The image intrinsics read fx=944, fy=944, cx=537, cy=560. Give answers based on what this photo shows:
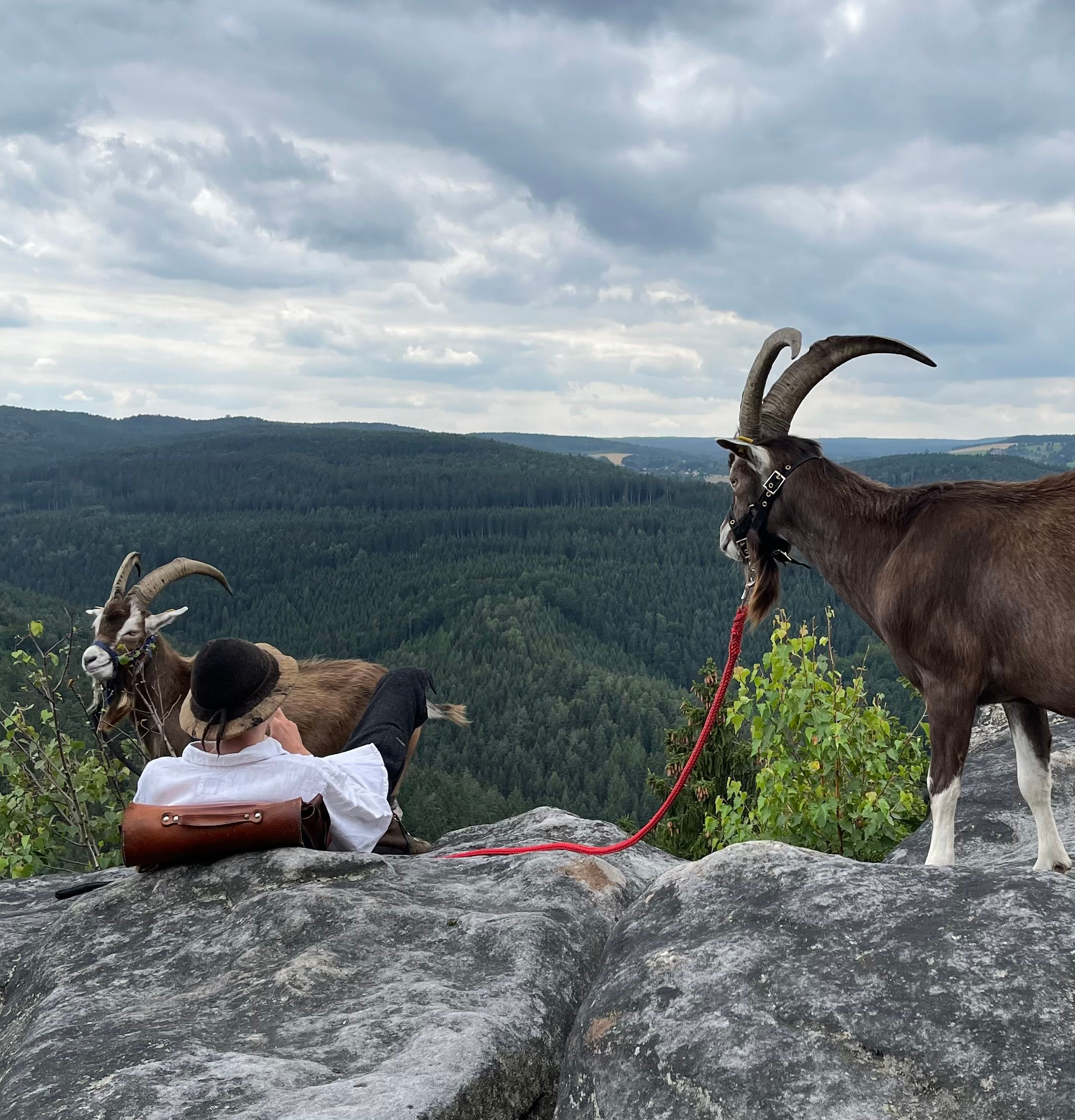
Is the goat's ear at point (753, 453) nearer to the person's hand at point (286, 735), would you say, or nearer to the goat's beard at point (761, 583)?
the goat's beard at point (761, 583)

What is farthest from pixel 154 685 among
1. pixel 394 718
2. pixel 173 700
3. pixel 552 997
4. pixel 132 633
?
pixel 552 997

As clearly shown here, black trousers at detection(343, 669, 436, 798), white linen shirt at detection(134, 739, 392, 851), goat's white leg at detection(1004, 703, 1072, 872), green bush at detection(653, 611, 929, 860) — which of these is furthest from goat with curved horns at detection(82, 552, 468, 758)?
goat's white leg at detection(1004, 703, 1072, 872)

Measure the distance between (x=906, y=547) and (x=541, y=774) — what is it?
96.3 metres

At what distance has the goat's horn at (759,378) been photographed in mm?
6176

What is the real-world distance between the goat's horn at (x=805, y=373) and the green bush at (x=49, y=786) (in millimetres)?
7274

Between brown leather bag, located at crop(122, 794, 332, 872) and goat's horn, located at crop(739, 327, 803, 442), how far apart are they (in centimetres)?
368

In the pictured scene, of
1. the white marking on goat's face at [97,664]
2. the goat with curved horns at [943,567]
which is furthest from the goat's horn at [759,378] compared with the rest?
the white marking on goat's face at [97,664]

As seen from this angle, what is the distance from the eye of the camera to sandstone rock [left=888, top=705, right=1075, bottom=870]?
596 centimetres

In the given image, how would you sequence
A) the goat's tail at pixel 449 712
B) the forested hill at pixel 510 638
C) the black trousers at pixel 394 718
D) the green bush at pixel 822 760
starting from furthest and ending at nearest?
the forested hill at pixel 510 638, the green bush at pixel 822 760, the goat's tail at pixel 449 712, the black trousers at pixel 394 718

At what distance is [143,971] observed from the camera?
4.26 metres

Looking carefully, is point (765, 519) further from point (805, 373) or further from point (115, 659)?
point (115, 659)

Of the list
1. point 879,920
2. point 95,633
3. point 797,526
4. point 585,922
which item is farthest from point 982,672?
point 95,633

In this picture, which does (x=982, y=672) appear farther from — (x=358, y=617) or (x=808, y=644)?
(x=358, y=617)

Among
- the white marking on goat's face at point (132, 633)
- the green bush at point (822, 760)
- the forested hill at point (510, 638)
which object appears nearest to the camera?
the green bush at point (822, 760)
